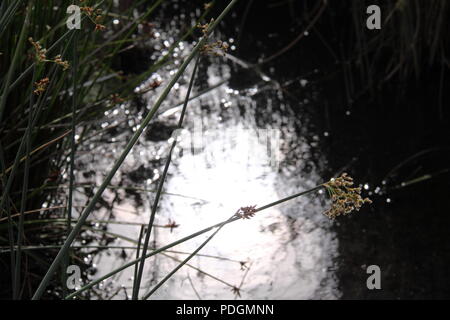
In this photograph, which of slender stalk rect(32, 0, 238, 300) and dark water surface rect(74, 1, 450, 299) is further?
dark water surface rect(74, 1, 450, 299)

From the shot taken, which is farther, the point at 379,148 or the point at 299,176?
the point at 379,148

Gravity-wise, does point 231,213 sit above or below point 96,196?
above

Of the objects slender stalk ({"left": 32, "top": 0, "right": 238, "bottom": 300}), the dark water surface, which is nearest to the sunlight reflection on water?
the dark water surface

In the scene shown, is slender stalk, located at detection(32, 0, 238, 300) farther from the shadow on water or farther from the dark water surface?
the shadow on water

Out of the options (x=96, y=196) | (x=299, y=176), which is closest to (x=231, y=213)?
(x=299, y=176)

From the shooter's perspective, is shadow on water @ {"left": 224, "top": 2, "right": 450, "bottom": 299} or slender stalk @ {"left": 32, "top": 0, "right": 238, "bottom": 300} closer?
slender stalk @ {"left": 32, "top": 0, "right": 238, "bottom": 300}

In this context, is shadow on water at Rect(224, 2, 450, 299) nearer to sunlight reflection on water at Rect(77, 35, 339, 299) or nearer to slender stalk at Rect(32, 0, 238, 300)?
sunlight reflection on water at Rect(77, 35, 339, 299)

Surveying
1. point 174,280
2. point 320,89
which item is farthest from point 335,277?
point 320,89

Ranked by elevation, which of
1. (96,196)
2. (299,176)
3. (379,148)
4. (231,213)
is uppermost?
(379,148)

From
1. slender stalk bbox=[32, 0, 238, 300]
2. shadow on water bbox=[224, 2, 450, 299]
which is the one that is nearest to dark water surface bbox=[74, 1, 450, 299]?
shadow on water bbox=[224, 2, 450, 299]

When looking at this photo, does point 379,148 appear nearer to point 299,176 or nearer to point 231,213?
point 299,176

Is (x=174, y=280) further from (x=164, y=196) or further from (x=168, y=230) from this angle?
(x=164, y=196)
